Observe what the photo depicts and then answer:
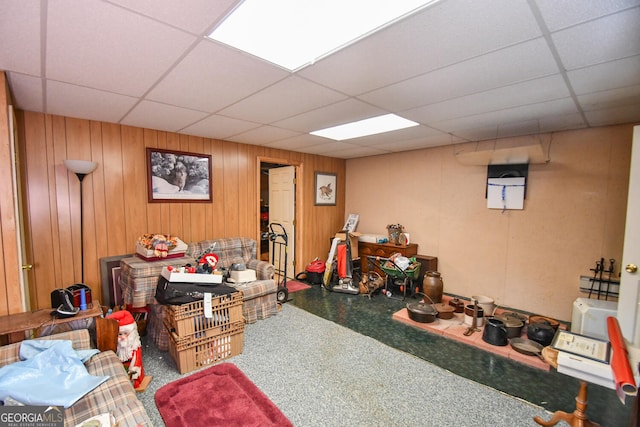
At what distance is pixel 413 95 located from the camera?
2.30m

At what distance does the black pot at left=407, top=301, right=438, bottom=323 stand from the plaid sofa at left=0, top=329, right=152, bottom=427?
2.85 m

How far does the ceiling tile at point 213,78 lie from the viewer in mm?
1691

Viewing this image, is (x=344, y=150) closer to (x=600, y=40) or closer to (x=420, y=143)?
(x=420, y=143)

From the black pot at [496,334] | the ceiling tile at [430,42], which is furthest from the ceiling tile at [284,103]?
the black pot at [496,334]

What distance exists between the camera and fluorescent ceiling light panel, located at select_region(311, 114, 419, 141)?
3.07 metres

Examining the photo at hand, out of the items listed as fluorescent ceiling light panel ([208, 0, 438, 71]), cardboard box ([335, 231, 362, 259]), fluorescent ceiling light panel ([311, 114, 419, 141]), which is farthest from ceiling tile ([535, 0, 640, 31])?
cardboard box ([335, 231, 362, 259])

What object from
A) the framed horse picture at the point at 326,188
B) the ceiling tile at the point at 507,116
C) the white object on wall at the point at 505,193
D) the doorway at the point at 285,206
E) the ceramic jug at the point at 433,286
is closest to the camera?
the ceiling tile at the point at 507,116

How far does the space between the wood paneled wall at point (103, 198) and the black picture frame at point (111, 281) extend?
0.24ft

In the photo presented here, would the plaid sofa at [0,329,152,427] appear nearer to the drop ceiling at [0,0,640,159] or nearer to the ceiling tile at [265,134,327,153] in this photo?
the drop ceiling at [0,0,640,159]

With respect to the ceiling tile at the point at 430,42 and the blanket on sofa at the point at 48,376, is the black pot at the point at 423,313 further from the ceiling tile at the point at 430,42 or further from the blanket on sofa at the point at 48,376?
the blanket on sofa at the point at 48,376

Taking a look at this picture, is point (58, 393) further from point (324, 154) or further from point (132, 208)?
point (324, 154)

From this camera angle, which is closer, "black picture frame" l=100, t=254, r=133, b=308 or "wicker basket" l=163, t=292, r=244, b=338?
"wicker basket" l=163, t=292, r=244, b=338

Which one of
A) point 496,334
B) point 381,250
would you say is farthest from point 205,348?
point 381,250

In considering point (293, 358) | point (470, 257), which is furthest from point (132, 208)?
point (470, 257)
